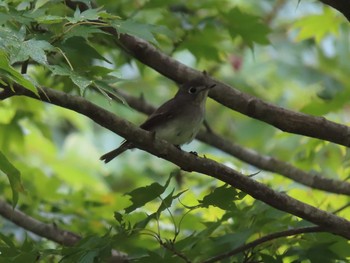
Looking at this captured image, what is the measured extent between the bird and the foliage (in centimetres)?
22

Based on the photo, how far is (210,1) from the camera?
4867mm

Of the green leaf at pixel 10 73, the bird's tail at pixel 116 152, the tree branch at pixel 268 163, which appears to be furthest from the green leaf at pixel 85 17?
the bird's tail at pixel 116 152

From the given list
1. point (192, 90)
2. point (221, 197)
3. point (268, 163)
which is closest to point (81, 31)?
point (221, 197)

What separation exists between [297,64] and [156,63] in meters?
4.72

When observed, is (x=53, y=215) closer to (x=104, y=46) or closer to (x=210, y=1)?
(x=104, y=46)

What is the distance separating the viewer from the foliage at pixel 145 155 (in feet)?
9.94

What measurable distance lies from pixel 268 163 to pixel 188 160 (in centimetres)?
191

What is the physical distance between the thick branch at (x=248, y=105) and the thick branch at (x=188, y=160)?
0.38 metres

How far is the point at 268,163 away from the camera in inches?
192

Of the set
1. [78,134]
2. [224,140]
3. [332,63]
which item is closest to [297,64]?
[332,63]

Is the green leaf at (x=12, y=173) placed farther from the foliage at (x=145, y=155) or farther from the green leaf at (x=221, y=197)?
the green leaf at (x=221, y=197)

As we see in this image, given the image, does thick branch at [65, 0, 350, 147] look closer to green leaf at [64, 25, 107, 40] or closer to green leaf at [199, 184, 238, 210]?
green leaf at [64, 25, 107, 40]

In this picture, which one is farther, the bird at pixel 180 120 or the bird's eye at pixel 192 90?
the bird at pixel 180 120

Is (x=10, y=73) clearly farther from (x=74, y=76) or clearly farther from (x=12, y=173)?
(x=12, y=173)
